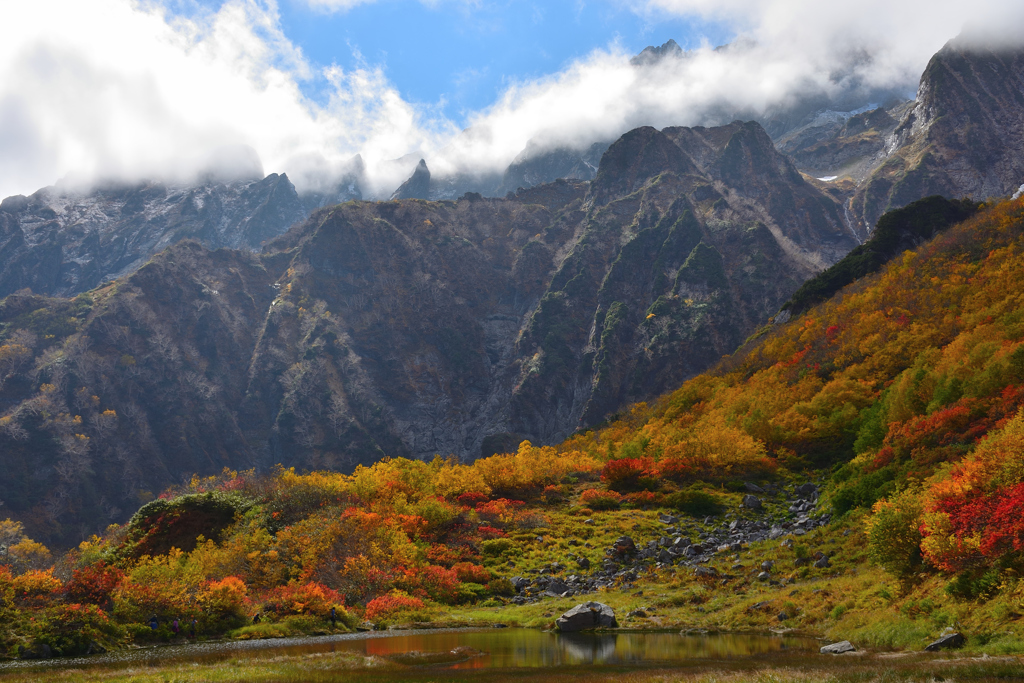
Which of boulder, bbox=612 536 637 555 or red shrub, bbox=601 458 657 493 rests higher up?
red shrub, bbox=601 458 657 493

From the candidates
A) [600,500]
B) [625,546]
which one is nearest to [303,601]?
[625,546]

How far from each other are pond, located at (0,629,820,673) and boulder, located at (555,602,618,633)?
0.66 metres

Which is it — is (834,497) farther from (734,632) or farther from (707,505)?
(734,632)

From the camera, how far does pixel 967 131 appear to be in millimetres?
176500

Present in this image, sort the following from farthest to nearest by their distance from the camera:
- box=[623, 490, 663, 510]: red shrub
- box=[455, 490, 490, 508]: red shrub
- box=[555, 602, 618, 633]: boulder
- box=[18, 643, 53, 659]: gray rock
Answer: box=[455, 490, 490, 508]: red shrub → box=[623, 490, 663, 510]: red shrub → box=[555, 602, 618, 633]: boulder → box=[18, 643, 53, 659]: gray rock

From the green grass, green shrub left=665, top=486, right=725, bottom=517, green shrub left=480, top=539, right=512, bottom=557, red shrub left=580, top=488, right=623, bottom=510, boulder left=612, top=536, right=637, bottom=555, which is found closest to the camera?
the green grass

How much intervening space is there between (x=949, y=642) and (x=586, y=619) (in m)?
13.3

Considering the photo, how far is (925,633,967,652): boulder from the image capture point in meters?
15.4

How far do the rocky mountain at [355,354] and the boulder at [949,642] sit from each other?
426 feet

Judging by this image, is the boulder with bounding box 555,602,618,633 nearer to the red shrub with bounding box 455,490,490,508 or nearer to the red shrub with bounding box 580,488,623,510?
the red shrub with bounding box 580,488,623,510

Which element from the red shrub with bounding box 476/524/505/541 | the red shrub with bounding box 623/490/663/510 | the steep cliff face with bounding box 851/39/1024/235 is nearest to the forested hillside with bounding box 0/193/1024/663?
the red shrub with bounding box 623/490/663/510

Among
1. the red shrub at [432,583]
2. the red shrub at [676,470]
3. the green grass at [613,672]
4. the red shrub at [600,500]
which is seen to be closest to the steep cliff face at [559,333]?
the red shrub at [676,470]

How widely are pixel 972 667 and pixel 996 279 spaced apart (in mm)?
54962

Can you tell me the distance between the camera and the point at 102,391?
156250 mm
